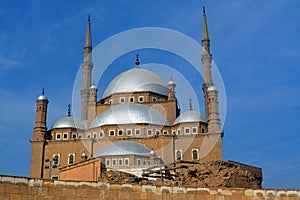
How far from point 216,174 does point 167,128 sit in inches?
992

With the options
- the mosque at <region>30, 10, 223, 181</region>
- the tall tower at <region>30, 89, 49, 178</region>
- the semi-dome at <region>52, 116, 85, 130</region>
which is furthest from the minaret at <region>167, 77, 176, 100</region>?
the tall tower at <region>30, 89, 49, 178</region>

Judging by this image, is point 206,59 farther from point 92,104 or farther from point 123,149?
point 123,149

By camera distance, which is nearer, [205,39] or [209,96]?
[209,96]

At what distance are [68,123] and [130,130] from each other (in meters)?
6.26

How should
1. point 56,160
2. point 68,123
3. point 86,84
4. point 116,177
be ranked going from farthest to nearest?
point 86,84 < point 68,123 < point 56,160 < point 116,177

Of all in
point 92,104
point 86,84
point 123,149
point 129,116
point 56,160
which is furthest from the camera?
point 86,84

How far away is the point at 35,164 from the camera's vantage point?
1369 inches

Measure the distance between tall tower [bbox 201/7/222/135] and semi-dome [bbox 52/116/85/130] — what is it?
36.6 ft

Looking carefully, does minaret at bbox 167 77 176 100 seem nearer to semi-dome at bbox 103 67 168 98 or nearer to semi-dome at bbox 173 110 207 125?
semi-dome at bbox 103 67 168 98

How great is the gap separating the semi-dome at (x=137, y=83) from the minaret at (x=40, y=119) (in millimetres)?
7025

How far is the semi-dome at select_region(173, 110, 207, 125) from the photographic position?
34.8 metres

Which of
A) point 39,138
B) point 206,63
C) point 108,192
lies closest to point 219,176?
point 108,192

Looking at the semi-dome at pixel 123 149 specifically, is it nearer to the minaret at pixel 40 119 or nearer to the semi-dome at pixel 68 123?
the semi-dome at pixel 68 123

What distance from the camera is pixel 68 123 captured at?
37.1 m
